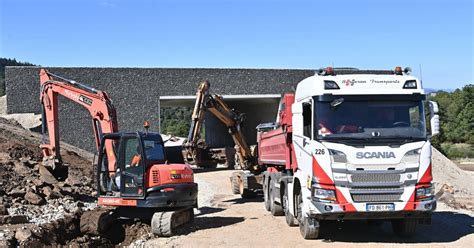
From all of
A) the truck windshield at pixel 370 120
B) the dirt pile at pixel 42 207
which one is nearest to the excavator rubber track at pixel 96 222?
the dirt pile at pixel 42 207

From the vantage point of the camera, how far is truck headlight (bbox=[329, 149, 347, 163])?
1048cm

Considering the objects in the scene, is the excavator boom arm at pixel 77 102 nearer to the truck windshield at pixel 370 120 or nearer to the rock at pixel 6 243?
the rock at pixel 6 243

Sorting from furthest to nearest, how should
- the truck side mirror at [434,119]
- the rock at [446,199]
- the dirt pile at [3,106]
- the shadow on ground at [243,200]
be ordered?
the dirt pile at [3,106] → the shadow on ground at [243,200] → the rock at [446,199] → the truck side mirror at [434,119]

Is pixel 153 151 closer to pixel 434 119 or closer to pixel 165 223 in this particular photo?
pixel 165 223

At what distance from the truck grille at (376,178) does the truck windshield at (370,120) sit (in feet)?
2.28

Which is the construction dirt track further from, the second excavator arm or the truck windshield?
the second excavator arm

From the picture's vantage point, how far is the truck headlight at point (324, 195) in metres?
10.5

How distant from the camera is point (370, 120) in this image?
35.5 feet

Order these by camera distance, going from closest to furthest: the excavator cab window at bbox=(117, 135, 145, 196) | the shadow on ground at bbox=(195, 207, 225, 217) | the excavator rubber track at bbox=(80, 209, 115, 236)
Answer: the excavator rubber track at bbox=(80, 209, 115, 236), the excavator cab window at bbox=(117, 135, 145, 196), the shadow on ground at bbox=(195, 207, 225, 217)

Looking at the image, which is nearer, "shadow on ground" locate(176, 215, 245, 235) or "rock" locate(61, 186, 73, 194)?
"shadow on ground" locate(176, 215, 245, 235)

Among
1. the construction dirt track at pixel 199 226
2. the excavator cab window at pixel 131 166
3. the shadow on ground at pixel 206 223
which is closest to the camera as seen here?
the construction dirt track at pixel 199 226

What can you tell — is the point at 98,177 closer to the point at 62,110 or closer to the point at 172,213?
the point at 172,213

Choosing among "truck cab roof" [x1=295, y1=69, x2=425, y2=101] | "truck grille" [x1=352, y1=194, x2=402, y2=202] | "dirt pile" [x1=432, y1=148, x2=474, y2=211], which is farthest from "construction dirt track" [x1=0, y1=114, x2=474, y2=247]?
"dirt pile" [x1=432, y1=148, x2=474, y2=211]

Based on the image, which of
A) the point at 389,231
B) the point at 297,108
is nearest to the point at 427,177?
the point at 389,231
